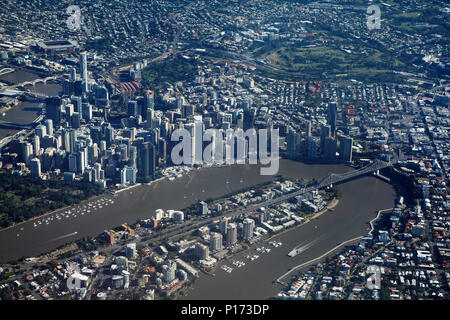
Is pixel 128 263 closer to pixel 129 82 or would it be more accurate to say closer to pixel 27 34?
pixel 129 82

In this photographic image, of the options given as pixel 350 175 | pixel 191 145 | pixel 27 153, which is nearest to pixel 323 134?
pixel 350 175

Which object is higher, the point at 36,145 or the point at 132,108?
the point at 132,108

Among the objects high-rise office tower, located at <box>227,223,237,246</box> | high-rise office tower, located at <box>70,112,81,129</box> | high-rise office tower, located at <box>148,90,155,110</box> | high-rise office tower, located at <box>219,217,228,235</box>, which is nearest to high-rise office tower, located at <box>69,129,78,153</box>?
high-rise office tower, located at <box>70,112,81,129</box>

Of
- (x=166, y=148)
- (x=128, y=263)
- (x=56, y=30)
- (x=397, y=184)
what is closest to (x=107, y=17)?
(x=56, y=30)

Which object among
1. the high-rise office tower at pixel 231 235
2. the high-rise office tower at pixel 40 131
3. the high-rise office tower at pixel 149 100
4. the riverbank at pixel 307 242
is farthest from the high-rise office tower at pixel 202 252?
the high-rise office tower at pixel 149 100

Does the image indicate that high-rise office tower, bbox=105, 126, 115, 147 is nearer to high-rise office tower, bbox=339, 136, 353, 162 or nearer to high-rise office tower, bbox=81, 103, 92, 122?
high-rise office tower, bbox=81, 103, 92, 122

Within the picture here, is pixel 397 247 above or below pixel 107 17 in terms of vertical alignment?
below

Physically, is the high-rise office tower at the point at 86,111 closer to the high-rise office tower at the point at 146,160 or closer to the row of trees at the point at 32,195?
the high-rise office tower at the point at 146,160

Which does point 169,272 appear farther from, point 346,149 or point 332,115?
point 332,115
